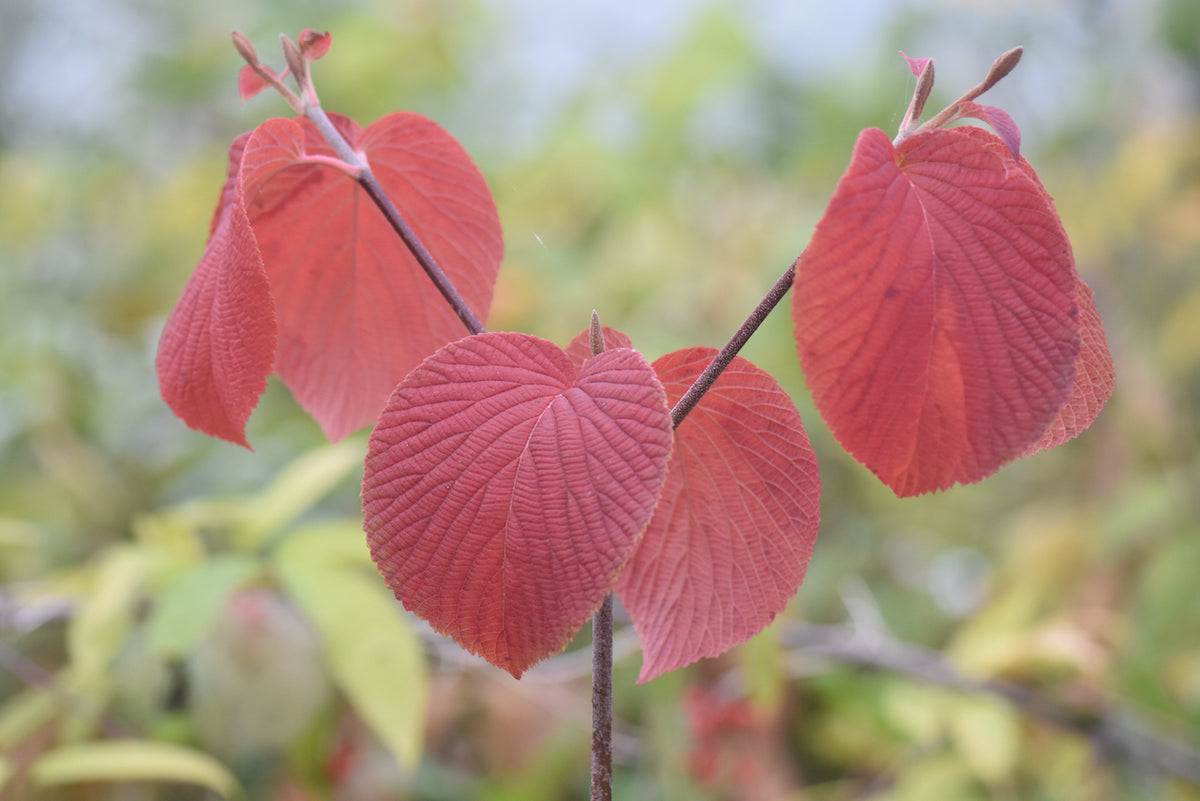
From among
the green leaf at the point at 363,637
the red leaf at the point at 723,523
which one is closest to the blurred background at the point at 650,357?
the green leaf at the point at 363,637

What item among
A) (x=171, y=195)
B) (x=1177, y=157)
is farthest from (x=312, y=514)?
(x=1177, y=157)

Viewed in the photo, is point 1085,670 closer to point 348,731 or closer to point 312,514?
point 348,731

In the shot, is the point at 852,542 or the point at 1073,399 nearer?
the point at 1073,399

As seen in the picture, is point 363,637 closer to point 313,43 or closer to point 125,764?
point 125,764

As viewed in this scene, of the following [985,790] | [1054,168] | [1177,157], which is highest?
[1054,168]

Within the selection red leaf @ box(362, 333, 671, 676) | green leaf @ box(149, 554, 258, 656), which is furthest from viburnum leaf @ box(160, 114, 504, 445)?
green leaf @ box(149, 554, 258, 656)

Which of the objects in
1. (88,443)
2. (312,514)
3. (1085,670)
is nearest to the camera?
(1085,670)
